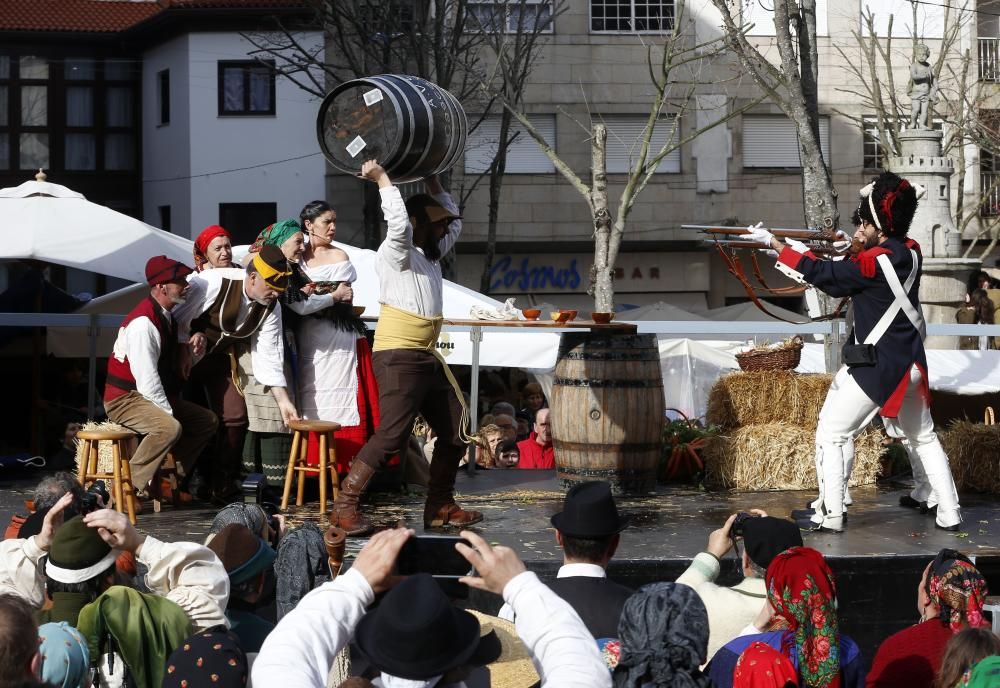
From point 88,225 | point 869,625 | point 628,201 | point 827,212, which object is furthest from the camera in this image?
point 628,201

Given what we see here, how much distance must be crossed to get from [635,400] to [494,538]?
1.92m

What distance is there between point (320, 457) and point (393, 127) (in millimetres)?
2149

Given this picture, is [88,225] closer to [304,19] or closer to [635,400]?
[635,400]

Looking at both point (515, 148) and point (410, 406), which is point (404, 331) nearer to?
point (410, 406)

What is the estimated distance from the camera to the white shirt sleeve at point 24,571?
4.55 metres

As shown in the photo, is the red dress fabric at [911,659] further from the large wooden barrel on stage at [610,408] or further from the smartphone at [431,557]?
the large wooden barrel on stage at [610,408]

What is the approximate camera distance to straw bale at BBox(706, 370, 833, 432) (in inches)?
405

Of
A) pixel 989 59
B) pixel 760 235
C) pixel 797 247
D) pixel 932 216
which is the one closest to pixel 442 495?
pixel 760 235

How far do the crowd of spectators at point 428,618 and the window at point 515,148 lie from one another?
26.6 meters

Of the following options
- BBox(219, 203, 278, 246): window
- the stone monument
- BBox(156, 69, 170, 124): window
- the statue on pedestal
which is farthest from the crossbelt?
BBox(156, 69, 170, 124): window

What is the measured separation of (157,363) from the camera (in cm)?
847

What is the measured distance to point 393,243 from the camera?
24.5ft

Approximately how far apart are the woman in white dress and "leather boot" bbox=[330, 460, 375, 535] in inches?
53.1

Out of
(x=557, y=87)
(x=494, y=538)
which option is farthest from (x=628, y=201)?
(x=494, y=538)
